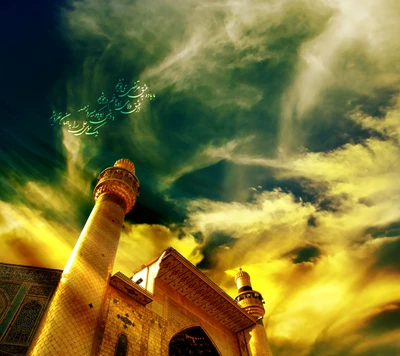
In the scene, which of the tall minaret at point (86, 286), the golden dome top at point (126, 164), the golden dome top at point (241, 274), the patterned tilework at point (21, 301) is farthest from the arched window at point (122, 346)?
the golden dome top at point (241, 274)

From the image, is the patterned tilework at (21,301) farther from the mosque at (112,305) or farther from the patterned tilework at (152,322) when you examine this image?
the patterned tilework at (152,322)

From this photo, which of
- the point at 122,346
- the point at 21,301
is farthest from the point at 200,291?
the point at 21,301

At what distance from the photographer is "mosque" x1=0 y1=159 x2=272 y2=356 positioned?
5.24 meters

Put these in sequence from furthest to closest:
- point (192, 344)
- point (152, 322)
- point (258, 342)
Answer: point (258, 342)
point (192, 344)
point (152, 322)

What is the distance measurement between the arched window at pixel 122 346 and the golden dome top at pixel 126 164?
6.05 m

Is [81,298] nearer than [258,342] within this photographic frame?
Yes

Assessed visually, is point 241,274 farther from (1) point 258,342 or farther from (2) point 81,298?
(2) point 81,298

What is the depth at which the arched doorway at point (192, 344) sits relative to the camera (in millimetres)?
7833

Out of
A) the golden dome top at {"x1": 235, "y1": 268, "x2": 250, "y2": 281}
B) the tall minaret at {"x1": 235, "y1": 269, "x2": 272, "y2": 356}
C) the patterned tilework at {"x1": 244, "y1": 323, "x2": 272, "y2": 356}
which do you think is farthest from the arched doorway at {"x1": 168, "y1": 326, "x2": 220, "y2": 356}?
the golden dome top at {"x1": 235, "y1": 268, "x2": 250, "y2": 281}

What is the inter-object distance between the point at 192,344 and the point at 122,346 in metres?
3.21

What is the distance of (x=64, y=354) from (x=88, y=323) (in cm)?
78

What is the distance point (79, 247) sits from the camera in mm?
7145

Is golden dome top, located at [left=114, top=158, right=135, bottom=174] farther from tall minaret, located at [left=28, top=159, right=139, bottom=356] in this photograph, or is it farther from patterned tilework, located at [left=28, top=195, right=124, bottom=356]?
patterned tilework, located at [left=28, top=195, right=124, bottom=356]

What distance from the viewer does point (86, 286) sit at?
6.14 m
